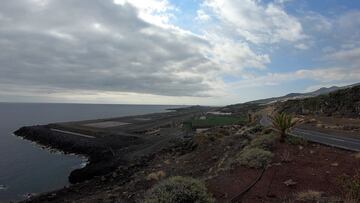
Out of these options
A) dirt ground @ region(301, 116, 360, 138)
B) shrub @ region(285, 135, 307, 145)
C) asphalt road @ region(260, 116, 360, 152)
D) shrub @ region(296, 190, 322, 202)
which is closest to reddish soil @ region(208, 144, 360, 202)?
shrub @ region(296, 190, 322, 202)

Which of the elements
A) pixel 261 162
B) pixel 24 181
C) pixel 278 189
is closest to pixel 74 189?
pixel 24 181

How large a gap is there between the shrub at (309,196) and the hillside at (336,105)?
34.2m

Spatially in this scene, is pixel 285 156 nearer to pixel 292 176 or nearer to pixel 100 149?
pixel 292 176

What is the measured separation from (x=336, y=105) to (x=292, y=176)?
38578 mm

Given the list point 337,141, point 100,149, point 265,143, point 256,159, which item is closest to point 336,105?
point 337,141

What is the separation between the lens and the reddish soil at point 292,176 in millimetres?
10664

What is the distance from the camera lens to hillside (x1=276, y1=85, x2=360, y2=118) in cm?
4217

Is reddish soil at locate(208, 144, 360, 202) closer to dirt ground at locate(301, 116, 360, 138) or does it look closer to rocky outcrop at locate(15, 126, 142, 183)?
dirt ground at locate(301, 116, 360, 138)

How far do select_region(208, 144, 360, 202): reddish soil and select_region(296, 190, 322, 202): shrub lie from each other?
475mm

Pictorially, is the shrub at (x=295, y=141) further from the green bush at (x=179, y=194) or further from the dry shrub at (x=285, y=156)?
the green bush at (x=179, y=194)

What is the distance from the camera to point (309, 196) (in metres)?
9.47

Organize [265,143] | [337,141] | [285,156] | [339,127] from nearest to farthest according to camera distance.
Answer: [285,156], [265,143], [337,141], [339,127]

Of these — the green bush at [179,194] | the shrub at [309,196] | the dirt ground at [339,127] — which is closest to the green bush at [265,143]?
the shrub at [309,196]

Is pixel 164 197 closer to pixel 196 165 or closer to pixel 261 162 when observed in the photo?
pixel 261 162
